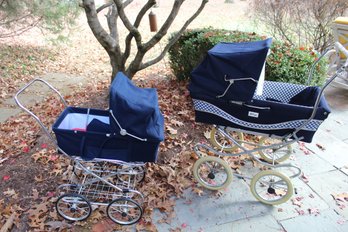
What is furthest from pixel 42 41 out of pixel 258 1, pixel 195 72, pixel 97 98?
pixel 195 72

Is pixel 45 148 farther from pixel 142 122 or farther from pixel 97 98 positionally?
pixel 142 122

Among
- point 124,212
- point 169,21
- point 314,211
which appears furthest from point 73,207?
point 169,21

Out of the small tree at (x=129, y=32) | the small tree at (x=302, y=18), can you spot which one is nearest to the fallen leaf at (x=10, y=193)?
the small tree at (x=129, y=32)

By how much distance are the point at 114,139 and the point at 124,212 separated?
2.88 feet

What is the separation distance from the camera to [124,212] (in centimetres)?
307

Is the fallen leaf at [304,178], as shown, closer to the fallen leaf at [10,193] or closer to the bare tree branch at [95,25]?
the bare tree branch at [95,25]

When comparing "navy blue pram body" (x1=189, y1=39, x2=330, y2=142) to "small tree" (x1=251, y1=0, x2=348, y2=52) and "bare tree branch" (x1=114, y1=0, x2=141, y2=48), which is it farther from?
"small tree" (x1=251, y1=0, x2=348, y2=52)

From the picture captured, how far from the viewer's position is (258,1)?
8.24 m

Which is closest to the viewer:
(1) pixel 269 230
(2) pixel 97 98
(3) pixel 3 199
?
(1) pixel 269 230

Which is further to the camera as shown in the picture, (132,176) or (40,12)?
(40,12)

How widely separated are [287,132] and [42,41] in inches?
438

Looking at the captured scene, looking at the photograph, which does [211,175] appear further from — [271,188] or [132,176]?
[132,176]

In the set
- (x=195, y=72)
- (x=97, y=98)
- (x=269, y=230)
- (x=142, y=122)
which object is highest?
(x=195, y=72)

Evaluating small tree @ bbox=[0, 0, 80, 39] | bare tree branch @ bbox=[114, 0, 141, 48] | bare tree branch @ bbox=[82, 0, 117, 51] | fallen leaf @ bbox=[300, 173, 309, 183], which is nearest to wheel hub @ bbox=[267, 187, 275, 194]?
fallen leaf @ bbox=[300, 173, 309, 183]
